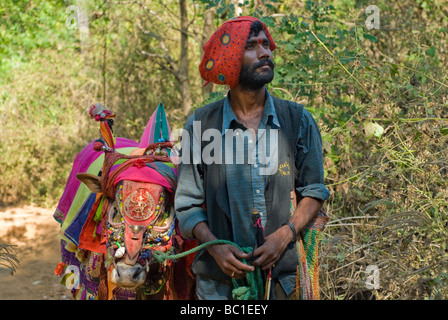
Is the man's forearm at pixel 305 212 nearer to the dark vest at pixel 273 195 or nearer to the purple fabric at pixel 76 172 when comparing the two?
the dark vest at pixel 273 195

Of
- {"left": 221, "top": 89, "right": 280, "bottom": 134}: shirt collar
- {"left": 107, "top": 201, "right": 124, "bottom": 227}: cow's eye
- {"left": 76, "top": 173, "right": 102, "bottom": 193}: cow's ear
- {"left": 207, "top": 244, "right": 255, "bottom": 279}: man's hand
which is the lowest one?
{"left": 207, "top": 244, "right": 255, "bottom": 279}: man's hand

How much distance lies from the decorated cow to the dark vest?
55 centimetres

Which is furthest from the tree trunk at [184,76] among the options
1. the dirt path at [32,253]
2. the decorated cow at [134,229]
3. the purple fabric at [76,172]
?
the decorated cow at [134,229]

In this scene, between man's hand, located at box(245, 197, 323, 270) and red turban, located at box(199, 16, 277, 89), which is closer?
man's hand, located at box(245, 197, 323, 270)

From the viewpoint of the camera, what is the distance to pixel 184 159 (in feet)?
10.4

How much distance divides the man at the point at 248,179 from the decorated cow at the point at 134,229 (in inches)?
21.2

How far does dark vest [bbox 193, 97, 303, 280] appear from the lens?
3004mm

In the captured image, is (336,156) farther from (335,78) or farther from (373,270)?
(373,270)

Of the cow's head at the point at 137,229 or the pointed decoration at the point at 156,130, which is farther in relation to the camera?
the pointed decoration at the point at 156,130

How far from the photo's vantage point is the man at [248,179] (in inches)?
117

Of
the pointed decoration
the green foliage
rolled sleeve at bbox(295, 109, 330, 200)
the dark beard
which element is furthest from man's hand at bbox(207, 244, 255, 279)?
the pointed decoration

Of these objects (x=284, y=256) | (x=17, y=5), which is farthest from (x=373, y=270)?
(x=17, y=5)

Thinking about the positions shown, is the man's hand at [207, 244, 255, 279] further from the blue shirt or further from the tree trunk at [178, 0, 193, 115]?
the tree trunk at [178, 0, 193, 115]
